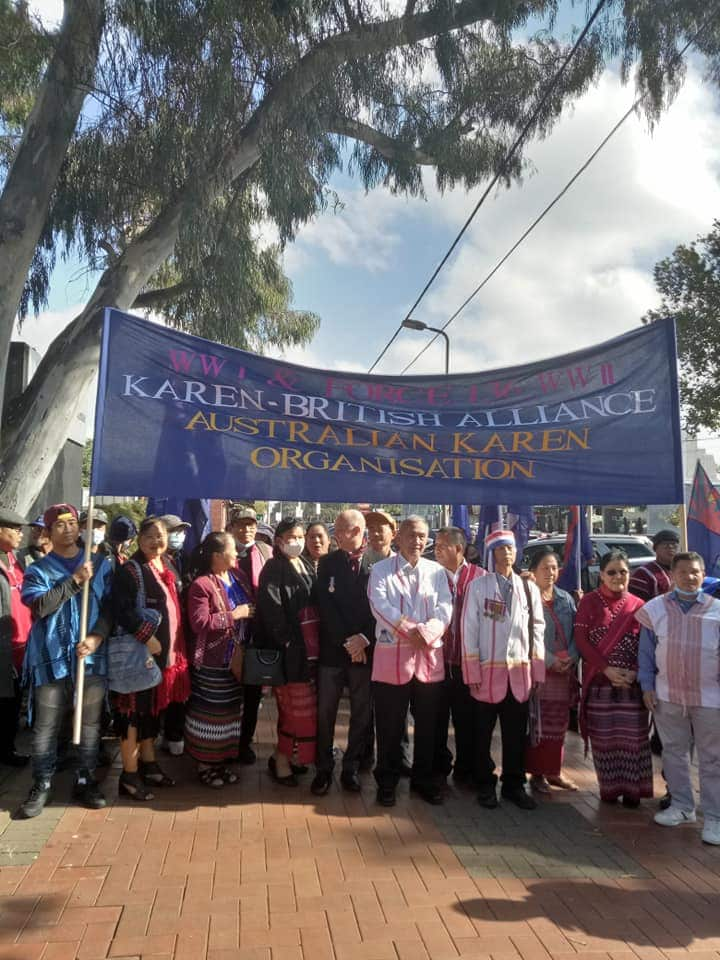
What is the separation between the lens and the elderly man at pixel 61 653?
4266mm

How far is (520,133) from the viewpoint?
1064 cm

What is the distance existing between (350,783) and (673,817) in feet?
6.22

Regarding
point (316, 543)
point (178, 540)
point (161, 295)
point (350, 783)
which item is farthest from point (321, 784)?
point (161, 295)

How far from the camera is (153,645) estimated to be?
4.56 meters

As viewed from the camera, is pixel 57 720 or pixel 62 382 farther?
pixel 62 382

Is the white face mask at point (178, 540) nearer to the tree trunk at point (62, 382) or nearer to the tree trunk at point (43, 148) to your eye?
the tree trunk at point (62, 382)

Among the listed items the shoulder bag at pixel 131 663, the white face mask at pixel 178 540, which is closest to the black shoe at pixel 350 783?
the shoulder bag at pixel 131 663

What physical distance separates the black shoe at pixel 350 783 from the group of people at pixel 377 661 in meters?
0.01

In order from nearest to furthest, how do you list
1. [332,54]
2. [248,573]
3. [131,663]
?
1. [131,663]
2. [248,573]
3. [332,54]

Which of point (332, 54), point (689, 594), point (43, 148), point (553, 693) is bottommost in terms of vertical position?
point (553, 693)

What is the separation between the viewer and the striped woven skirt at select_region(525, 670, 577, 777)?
15.9 ft

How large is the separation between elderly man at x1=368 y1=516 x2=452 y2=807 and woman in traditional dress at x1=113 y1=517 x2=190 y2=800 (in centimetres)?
126

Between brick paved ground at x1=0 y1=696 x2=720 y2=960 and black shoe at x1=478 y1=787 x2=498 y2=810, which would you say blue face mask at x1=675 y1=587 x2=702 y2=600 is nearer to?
brick paved ground at x1=0 y1=696 x2=720 y2=960

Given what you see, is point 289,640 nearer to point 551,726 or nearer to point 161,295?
point 551,726
